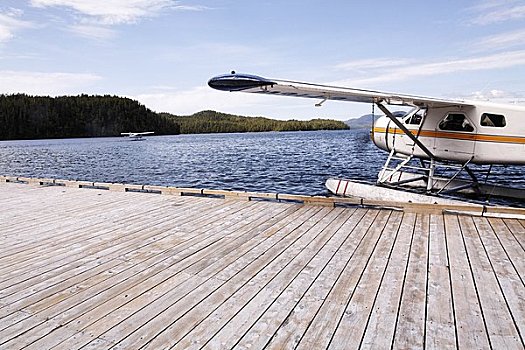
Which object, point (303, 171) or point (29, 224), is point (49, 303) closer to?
point (29, 224)

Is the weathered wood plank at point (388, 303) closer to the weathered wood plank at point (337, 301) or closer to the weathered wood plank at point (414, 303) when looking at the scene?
the weathered wood plank at point (414, 303)

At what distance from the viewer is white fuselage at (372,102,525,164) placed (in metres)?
8.28

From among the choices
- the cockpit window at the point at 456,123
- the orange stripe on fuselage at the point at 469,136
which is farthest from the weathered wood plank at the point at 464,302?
the cockpit window at the point at 456,123

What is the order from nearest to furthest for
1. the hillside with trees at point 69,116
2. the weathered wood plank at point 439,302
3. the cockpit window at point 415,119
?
the weathered wood plank at point 439,302 < the cockpit window at point 415,119 < the hillside with trees at point 69,116

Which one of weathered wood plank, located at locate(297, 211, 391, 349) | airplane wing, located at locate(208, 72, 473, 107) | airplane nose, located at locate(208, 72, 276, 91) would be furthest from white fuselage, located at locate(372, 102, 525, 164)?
weathered wood plank, located at locate(297, 211, 391, 349)

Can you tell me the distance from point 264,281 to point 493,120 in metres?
7.81

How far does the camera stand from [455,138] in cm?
918

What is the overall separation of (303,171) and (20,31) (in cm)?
2610

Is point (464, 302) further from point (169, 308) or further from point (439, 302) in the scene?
point (169, 308)

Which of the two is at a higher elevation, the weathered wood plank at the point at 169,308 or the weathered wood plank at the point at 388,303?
the weathered wood plank at the point at 388,303

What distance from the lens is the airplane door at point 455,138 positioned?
8938 millimetres

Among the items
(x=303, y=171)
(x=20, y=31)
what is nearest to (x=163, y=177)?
(x=303, y=171)

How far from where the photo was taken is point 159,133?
113000mm

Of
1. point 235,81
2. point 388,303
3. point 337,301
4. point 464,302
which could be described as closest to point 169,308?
point 337,301
